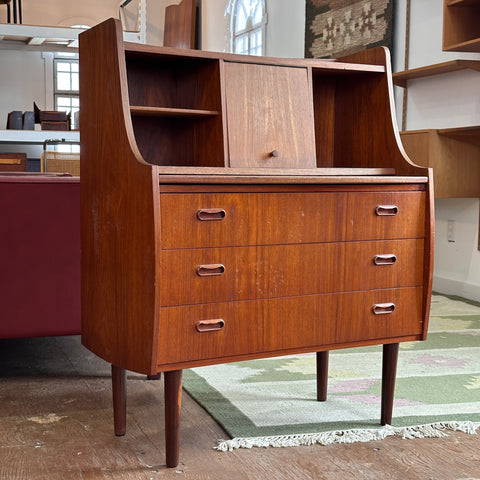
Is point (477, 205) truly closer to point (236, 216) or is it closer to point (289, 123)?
point (289, 123)

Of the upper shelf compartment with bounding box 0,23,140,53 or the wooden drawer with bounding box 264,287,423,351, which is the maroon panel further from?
the upper shelf compartment with bounding box 0,23,140,53

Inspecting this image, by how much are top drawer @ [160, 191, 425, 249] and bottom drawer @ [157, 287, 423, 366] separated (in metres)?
0.18

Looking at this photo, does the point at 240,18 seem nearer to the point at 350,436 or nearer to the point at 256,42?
the point at 256,42

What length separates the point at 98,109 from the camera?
212 centimetres

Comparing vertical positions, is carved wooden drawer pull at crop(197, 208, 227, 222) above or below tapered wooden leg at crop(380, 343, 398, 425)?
above

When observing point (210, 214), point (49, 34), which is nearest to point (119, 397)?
point (210, 214)

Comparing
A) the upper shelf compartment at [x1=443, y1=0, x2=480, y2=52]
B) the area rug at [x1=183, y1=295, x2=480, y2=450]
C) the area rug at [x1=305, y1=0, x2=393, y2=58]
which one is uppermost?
the area rug at [x1=305, y1=0, x2=393, y2=58]

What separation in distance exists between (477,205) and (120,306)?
11.2 feet

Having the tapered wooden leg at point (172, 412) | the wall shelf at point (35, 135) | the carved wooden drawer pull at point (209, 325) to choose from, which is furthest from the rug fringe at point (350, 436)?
the wall shelf at point (35, 135)

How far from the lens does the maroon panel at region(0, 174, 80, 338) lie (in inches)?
112

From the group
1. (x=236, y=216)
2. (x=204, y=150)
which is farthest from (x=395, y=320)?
(x=204, y=150)

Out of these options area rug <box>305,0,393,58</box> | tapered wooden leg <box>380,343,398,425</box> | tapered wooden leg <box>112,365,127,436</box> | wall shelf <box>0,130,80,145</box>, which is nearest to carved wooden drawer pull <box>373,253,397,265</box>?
tapered wooden leg <box>380,343,398,425</box>

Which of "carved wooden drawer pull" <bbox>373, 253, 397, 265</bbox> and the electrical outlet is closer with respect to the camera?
"carved wooden drawer pull" <bbox>373, 253, 397, 265</bbox>

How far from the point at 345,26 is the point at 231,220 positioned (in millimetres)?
4230
